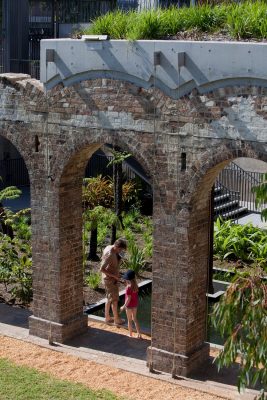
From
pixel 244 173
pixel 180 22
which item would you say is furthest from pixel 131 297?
pixel 244 173

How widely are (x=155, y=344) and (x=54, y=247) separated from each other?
2.35 metres

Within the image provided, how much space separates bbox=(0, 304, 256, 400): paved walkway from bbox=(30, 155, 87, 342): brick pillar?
0.24m

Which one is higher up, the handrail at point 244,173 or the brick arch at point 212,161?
the brick arch at point 212,161

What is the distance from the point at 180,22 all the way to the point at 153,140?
6.16 feet

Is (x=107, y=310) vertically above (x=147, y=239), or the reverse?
(x=147, y=239)

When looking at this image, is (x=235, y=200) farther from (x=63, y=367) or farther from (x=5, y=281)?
(x=63, y=367)

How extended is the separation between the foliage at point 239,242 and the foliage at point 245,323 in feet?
34.2

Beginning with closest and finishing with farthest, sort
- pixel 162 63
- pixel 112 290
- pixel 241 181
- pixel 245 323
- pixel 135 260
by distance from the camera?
pixel 245 323
pixel 162 63
pixel 112 290
pixel 135 260
pixel 241 181

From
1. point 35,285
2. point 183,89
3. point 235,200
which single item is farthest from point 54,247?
point 235,200

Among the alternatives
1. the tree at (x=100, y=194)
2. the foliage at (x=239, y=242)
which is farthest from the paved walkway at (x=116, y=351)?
the tree at (x=100, y=194)

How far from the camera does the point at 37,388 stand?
11.0 m

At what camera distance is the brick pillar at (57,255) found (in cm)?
1256

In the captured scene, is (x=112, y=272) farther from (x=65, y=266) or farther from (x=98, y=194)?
(x=98, y=194)

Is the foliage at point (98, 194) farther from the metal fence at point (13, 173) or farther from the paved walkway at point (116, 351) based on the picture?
the paved walkway at point (116, 351)
